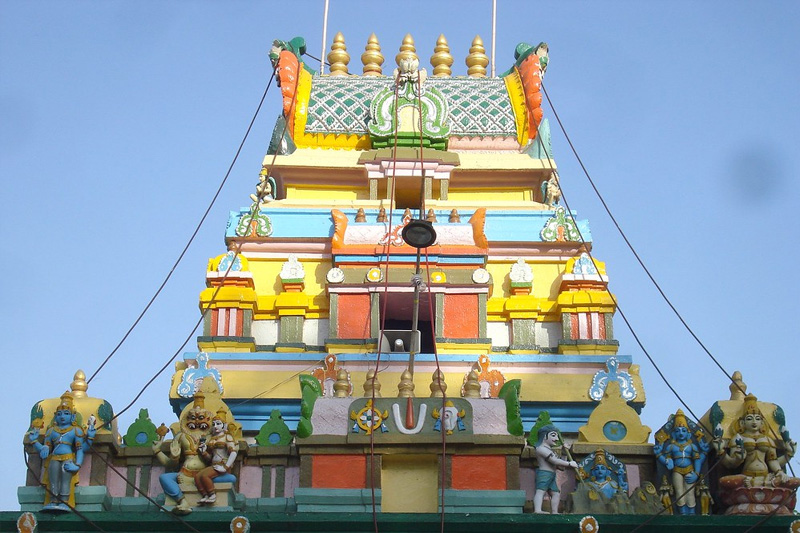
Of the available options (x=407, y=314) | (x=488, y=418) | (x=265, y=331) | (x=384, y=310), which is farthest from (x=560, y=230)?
(x=488, y=418)

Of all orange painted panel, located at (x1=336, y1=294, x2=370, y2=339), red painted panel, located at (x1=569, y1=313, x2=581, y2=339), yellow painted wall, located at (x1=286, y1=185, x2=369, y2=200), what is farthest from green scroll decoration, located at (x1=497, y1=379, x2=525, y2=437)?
yellow painted wall, located at (x1=286, y1=185, x2=369, y2=200)

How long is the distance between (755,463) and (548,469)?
2971mm

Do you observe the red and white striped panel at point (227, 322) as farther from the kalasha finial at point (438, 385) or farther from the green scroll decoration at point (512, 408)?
the green scroll decoration at point (512, 408)

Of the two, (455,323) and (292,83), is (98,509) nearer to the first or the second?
(455,323)

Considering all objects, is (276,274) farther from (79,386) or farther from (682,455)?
(682,455)

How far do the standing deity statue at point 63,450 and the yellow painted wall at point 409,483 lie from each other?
14.3 ft

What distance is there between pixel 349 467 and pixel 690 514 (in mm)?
4905

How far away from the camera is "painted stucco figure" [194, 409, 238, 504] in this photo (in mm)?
22656

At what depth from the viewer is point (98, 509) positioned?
22.8 meters

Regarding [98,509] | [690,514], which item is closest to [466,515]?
[690,514]

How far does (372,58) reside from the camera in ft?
120

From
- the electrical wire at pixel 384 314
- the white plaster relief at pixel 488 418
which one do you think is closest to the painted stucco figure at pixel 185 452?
the electrical wire at pixel 384 314

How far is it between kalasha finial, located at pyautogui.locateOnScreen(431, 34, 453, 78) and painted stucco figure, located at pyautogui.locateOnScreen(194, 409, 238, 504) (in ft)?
49.6

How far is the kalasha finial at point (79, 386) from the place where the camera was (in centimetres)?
2412
